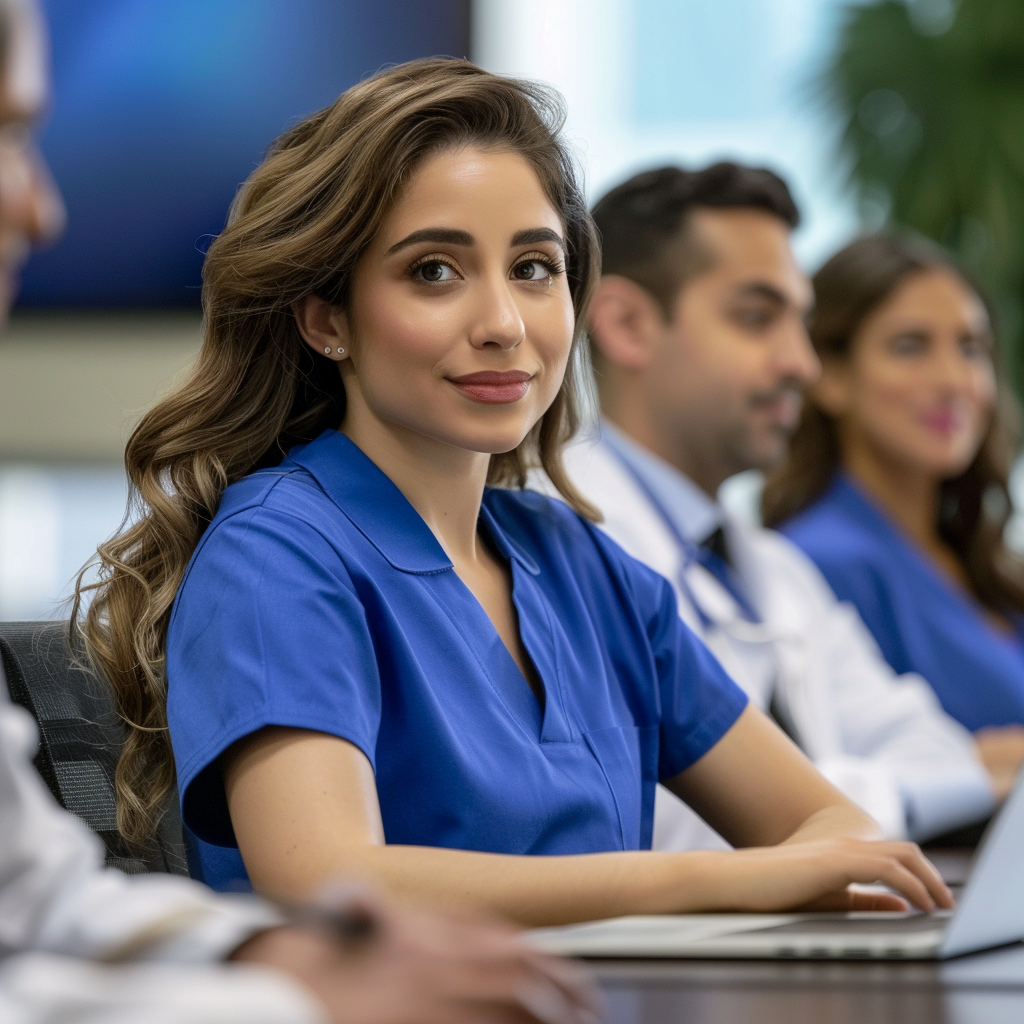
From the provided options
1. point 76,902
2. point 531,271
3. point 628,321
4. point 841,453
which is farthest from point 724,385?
point 76,902

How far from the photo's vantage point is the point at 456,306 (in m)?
1.15

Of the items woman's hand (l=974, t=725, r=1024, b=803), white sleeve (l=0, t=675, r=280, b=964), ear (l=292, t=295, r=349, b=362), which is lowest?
woman's hand (l=974, t=725, r=1024, b=803)

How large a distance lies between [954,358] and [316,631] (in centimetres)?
205

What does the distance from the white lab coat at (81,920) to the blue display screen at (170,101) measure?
332 cm

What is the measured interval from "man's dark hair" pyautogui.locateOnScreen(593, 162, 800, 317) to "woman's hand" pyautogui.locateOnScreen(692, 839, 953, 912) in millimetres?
1372

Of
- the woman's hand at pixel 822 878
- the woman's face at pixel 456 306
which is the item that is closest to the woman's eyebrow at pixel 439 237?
the woman's face at pixel 456 306

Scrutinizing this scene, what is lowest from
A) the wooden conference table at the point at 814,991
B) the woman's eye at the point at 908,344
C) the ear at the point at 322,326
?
A: the woman's eye at the point at 908,344

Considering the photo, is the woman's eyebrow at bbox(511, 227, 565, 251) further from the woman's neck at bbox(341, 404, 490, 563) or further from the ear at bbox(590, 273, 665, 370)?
the ear at bbox(590, 273, 665, 370)

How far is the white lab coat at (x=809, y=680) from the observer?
1744 mm

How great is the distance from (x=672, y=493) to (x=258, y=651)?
4.00 ft

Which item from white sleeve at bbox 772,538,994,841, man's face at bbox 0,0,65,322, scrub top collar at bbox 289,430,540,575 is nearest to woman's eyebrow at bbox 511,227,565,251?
scrub top collar at bbox 289,430,540,575

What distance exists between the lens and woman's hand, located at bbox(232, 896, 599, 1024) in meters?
0.47

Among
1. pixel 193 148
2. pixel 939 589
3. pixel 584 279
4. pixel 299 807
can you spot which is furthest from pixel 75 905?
pixel 193 148

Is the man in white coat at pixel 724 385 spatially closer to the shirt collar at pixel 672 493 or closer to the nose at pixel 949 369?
the shirt collar at pixel 672 493
